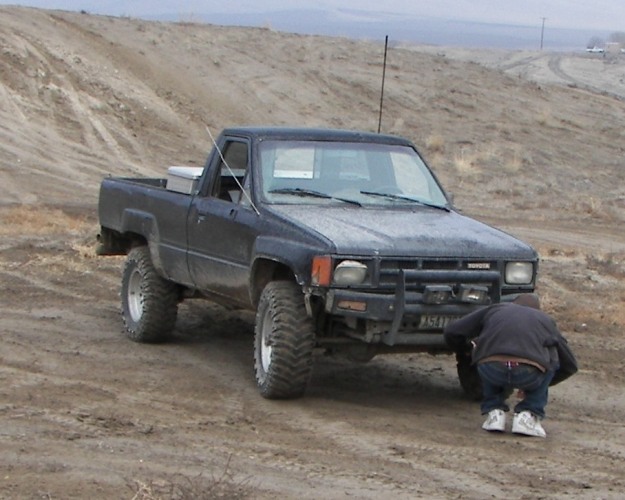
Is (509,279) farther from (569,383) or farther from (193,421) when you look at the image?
(193,421)

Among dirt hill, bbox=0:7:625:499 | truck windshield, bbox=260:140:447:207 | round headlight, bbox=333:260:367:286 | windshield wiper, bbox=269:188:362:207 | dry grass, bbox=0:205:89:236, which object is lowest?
dry grass, bbox=0:205:89:236

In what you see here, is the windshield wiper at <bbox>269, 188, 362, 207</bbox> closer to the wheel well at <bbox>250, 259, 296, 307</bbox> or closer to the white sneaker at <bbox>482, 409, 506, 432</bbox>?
the wheel well at <bbox>250, 259, 296, 307</bbox>

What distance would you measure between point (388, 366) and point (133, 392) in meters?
2.42

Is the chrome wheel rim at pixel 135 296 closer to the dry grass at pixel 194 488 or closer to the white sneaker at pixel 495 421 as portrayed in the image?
the white sneaker at pixel 495 421

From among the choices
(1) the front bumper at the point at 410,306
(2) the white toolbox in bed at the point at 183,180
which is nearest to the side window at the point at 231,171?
(2) the white toolbox in bed at the point at 183,180

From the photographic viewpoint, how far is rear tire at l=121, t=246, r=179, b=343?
11.2 m

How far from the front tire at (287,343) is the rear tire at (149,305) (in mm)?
2212

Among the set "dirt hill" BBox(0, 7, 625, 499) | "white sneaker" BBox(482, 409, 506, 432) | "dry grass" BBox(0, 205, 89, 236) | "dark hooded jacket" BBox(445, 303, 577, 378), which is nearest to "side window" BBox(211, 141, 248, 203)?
"dirt hill" BBox(0, 7, 625, 499)

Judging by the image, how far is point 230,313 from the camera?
513 inches

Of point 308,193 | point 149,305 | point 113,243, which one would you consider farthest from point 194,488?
point 113,243

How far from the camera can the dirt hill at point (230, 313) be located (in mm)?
7508

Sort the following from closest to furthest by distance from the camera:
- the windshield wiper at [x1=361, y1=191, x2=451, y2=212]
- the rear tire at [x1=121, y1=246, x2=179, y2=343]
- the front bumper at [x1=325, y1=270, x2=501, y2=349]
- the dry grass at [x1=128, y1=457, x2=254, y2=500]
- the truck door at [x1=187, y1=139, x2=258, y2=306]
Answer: the dry grass at [x1=128, y1=457, x2=254, y2=500] → the front bumper at [x1=325, y1=270, x2=501, y2=349] → the truck door at [x1=187, y1=139, x2=258, y2=306] → the windshield wiper at [x1=361, y1=191, x2=451, y2=212] → the rear tire at [x1=121, y1=246, x2=179, y2=343]

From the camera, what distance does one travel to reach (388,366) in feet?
36.0

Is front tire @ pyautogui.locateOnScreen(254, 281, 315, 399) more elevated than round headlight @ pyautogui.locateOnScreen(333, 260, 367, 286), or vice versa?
round headlight @ pyautogui.locateOnScreen(333, 260, 367, 286)
